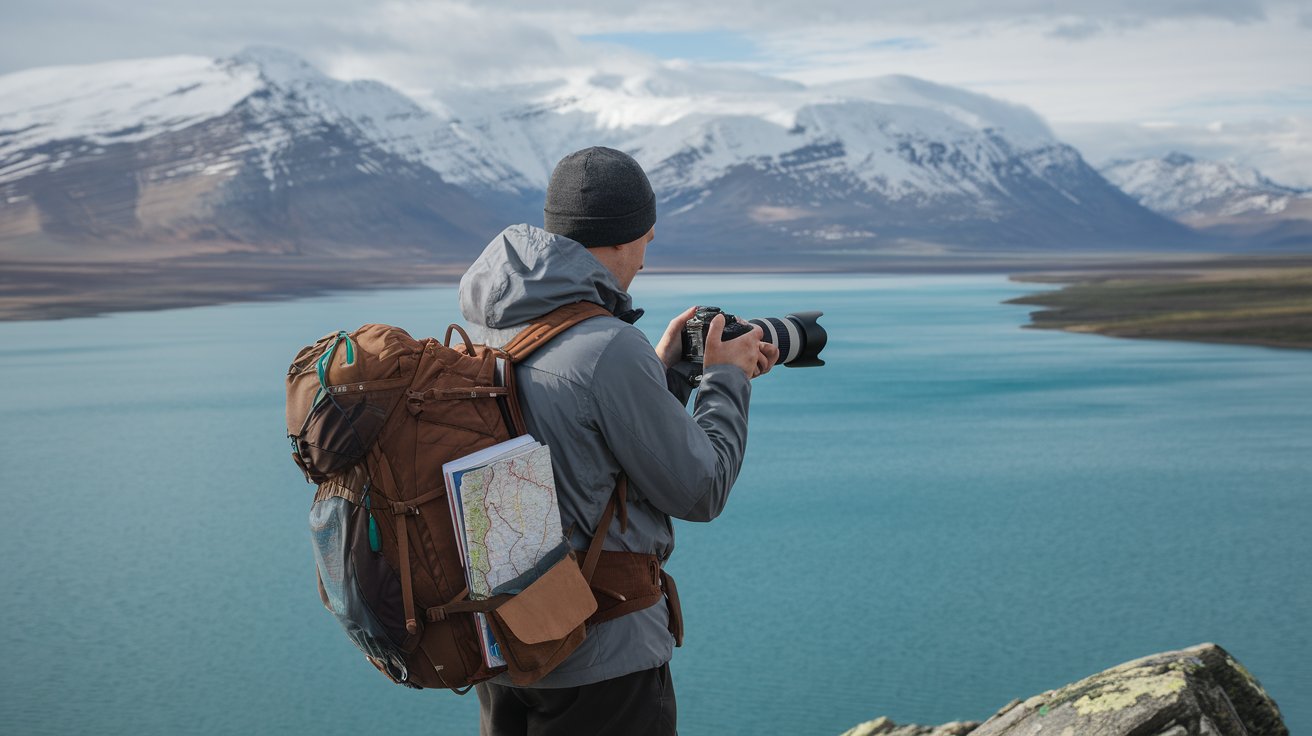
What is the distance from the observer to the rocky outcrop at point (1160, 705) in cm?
265

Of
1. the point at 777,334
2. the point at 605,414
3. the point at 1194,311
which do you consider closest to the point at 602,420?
the point at 605,414

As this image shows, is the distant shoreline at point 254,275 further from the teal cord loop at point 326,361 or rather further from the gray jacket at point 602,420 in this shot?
the teal cord loop at point 326,361

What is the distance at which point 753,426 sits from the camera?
17.7 m

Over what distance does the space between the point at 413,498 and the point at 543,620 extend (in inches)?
10.0

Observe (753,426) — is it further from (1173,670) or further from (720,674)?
(1173,670)

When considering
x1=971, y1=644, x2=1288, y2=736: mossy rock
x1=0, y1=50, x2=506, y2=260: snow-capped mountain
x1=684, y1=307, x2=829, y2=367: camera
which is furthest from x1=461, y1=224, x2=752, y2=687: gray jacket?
x1=0, y1=50, x2=506, y2=260: snow-capped mountain

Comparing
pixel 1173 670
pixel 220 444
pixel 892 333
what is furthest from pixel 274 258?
pixel 1173 670

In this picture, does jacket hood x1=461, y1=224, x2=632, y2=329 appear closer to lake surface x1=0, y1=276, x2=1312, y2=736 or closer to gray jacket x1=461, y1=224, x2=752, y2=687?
gray jacket x1=461, y1=224, x2=752, y2=687

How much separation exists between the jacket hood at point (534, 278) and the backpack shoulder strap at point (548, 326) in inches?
0.5

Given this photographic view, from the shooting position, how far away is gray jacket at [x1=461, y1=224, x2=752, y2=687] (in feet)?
5.81

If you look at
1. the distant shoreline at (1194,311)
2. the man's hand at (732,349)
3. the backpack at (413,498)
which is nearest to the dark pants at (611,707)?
the backpack at (413,498)

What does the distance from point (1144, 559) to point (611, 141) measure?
17960 centimetres

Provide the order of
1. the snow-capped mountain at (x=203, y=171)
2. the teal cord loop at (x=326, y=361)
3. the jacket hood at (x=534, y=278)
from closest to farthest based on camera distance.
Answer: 1. the teal cord loop at (x=326, y=361)
2. the jacket hood at (x=534, y=278)
3. the snow-capped mountain at (x=203, y=171)

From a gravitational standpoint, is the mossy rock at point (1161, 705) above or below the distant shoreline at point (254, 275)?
above
